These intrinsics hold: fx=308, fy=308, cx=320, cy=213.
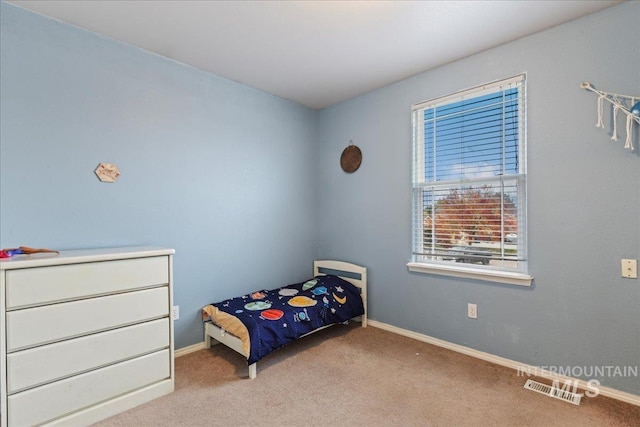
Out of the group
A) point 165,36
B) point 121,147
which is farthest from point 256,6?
point 121,147

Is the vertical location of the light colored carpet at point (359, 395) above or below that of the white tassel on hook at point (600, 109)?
below

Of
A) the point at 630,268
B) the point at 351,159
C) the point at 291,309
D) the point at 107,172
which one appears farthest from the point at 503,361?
the point at 107,172

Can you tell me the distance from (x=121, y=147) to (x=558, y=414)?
10.7ft

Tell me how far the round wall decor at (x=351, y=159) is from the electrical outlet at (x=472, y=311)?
1.68 m

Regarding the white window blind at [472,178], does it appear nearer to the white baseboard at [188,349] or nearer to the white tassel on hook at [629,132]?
the white tassel on hook at [629,132]

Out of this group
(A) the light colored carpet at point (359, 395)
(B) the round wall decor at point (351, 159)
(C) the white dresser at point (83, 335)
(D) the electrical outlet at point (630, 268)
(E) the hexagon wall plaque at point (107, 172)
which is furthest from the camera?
(B) the round wall decor at point (351, 159)

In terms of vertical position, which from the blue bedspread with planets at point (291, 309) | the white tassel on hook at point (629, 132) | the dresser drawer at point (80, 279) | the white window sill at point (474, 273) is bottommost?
the blue bedspread with planets at point (291, 309)

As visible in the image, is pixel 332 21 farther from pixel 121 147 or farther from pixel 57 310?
pixel 57 310

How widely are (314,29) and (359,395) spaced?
243 centimetres

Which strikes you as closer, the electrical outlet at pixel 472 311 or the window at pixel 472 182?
the window at pixel 472 182

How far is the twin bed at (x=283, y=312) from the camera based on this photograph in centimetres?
219

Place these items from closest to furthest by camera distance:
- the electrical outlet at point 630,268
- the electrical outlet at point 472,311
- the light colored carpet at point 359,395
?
the light colored carpet at point 359,395
the electrical outlet at point 630,268
the electrical outlet at point 472,311

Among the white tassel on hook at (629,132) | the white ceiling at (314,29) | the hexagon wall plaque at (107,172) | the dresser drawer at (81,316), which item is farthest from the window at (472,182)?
the hexagon wall plaque at (107,172)

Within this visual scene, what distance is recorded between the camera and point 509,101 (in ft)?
7.56
